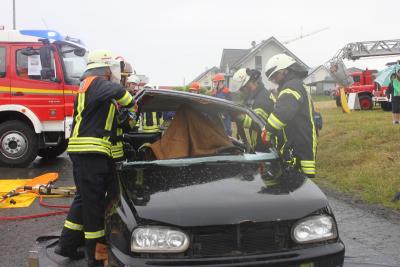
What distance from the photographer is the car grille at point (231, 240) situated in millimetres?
2816

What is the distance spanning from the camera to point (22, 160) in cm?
982

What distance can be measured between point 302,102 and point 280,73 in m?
0.41

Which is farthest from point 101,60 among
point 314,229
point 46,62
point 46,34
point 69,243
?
point 46,34

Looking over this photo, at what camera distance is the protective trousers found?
12.0 ft

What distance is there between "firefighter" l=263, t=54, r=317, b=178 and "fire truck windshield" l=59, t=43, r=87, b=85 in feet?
19.3

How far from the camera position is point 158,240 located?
9.34ft

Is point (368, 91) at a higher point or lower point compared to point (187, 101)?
lower

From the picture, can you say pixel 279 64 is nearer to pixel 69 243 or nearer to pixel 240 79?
pixel 240 79

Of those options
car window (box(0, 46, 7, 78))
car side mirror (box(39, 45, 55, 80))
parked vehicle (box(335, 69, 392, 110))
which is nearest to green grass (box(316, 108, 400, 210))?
car side mirror (box(39, 45, 55, 80))

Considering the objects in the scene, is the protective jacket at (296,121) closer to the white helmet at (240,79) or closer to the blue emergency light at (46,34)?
the white helmet at (240,79)

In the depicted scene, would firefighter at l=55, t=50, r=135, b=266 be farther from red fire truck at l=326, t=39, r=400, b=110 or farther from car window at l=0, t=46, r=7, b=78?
red fire truck at l=326, t=39, r=400, b=110

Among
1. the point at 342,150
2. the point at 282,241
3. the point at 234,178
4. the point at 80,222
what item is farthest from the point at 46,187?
the point at 342,150

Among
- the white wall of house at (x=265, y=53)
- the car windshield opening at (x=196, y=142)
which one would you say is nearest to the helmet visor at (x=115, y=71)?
the car windshield opening at (x=196, y=142)

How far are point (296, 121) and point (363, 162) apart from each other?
488 cm
